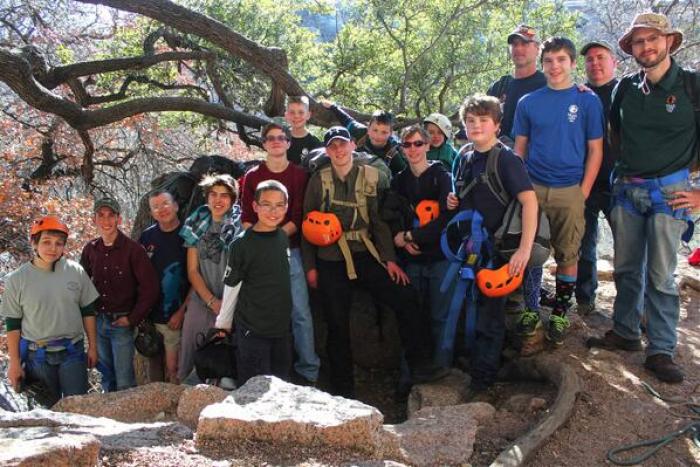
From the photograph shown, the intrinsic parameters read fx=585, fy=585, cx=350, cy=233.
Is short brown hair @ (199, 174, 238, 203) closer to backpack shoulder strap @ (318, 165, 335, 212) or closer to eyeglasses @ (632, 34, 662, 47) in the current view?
backpack shoulder strap @ (318, 165, 335, 212)

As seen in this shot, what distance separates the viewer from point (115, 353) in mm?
4957

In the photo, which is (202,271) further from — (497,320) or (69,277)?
(497,320)

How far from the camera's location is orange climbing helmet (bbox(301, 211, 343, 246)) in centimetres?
439

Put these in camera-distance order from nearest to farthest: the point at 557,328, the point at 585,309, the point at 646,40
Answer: the point at 646,40 < the point at 557,328 < the point at 585,309

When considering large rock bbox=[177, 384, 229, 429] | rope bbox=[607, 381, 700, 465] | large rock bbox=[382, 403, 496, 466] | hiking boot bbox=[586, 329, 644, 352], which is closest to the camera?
large rock bbox=[382, 403, 496, 466]

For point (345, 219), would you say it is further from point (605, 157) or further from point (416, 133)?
point (605, 157)

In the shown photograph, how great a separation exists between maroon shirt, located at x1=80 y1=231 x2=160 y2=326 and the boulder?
223cm

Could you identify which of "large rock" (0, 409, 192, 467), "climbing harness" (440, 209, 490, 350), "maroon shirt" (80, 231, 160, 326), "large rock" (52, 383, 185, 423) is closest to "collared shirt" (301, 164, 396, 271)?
"climbing harness" (440, 209, 490, 350)

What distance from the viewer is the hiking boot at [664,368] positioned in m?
3.91

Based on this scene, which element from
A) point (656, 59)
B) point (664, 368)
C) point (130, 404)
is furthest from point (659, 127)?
point (130, 404)

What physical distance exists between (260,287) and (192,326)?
1.04m

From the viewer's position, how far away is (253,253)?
3.92m

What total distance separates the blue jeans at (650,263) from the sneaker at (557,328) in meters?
0.43

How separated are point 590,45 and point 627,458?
10.6 feet
